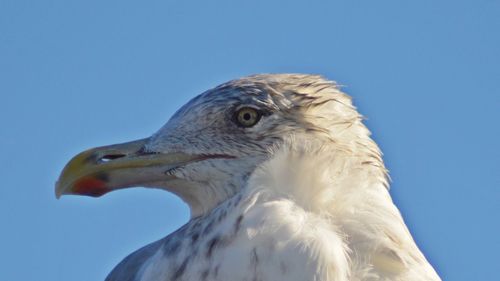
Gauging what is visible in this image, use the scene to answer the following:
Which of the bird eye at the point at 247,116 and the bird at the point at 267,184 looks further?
the bird eye at the point at 247,116

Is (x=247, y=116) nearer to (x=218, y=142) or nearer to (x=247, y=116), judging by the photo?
(x=247, y=116)

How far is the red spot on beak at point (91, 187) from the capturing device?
5.22 metres

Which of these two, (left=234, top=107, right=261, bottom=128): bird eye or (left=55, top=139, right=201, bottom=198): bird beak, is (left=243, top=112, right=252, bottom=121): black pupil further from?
(left=55, top=139, right=201, bottom=198): bird beak

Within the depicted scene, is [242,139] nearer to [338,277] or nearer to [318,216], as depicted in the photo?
[318,216]

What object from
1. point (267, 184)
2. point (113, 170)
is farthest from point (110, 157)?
point (267, 184)

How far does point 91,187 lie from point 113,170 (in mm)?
140

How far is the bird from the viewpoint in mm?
4590

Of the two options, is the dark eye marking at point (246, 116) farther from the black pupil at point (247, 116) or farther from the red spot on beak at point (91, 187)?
the red spot on beak at point (91, 187)

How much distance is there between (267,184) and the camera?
4.93 meters

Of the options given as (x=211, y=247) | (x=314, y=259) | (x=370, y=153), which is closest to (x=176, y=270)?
(x=211, y=247)

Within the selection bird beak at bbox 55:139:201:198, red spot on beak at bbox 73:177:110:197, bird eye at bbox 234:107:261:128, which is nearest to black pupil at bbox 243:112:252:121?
bird eye at bbox 234:107:261:128

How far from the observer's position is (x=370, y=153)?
205 inches

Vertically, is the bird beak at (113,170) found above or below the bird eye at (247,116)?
below

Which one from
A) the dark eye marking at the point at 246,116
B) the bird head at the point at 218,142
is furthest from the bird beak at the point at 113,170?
the dark eye marking at the point at 246,116
